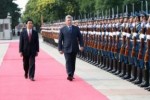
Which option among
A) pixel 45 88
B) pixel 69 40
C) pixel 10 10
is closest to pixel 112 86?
pixel 45 88

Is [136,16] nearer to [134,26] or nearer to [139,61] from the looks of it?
[134,26]

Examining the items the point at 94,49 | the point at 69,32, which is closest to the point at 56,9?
the point at 94,49

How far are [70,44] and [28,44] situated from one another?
1293mm

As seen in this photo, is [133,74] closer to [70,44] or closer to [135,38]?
[135,38]

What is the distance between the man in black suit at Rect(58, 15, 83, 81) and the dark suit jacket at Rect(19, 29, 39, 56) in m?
0.80

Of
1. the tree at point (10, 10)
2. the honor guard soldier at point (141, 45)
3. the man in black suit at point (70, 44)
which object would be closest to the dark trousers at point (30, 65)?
the man in black suit at point (70, 44)

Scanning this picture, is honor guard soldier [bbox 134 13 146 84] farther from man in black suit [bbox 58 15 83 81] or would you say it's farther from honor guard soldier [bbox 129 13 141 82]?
man in black suit [bbox 58 15 83 81]

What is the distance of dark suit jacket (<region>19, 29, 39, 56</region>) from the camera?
16641mm

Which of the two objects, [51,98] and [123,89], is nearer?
[51,98]

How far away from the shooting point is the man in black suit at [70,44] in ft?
53.5

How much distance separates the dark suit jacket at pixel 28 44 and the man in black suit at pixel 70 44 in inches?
31.4

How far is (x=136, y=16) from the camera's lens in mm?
14680

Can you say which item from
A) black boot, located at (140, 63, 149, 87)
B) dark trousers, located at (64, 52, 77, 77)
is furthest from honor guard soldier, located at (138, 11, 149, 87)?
dark trousers, located at (64, 52, 77, 77)

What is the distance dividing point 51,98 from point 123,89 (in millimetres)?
2549
